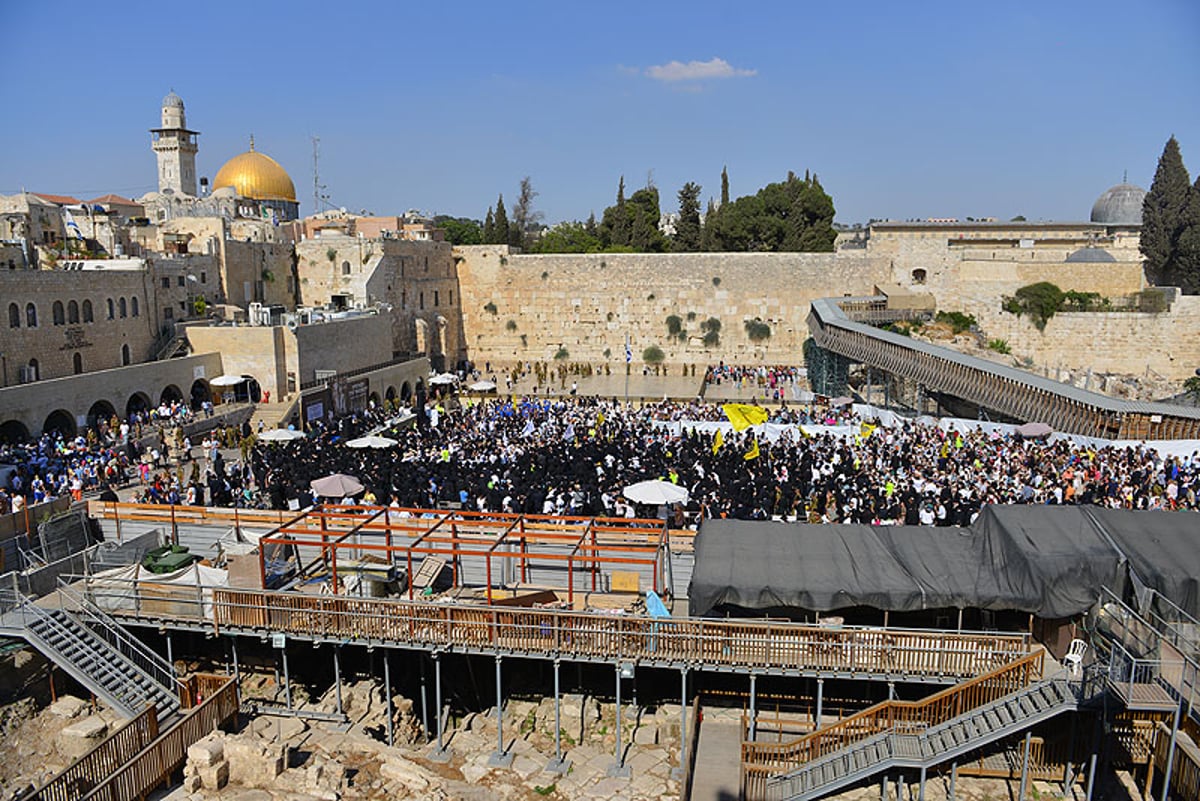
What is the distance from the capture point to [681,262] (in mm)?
43750

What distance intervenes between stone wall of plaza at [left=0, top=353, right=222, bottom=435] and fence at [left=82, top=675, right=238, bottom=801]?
15.6 meters

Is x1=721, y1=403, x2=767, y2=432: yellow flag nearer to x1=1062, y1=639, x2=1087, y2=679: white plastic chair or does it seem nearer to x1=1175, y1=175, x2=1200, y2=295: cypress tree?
x1=1062, y1=639, x2=1087, y2=679: white plastic chair

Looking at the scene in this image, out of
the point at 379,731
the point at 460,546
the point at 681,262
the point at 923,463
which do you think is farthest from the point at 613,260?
the point at 379,731

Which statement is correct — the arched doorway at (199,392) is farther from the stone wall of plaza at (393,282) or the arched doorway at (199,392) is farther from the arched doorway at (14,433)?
the stone wall of plaza at (393,282)

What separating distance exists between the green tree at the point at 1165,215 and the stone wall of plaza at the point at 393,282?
107ft

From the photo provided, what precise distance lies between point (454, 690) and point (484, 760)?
1.61 m

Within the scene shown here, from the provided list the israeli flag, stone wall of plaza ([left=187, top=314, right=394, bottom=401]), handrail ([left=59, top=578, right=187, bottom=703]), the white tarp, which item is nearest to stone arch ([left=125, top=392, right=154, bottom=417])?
stone wall of plaza ([left=187, top=314, right=394, bottom=401])

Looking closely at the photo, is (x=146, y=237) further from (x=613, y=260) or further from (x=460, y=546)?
(x=460, y=546)

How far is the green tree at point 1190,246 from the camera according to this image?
125ft

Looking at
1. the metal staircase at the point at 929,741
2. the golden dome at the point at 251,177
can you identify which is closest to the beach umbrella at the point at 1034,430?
the metal staircase at the point at 929,741

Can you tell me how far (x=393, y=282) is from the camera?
40.3 meters

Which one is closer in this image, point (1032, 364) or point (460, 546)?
point (460, 546)

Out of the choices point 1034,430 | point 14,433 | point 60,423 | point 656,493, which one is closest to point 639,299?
point 1034,430

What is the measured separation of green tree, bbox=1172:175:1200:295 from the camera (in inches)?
1501
